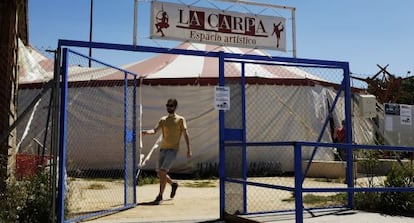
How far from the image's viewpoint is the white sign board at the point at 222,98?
679cm

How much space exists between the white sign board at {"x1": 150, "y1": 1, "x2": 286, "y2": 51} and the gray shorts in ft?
7.20

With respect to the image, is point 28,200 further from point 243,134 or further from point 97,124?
point 97,124

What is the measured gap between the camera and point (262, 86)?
14633 millimetres

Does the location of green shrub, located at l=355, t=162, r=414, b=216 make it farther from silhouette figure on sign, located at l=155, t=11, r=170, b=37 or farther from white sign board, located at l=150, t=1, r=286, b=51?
silhouette figure on sign, located at l=155, t=11, r=170, b=37

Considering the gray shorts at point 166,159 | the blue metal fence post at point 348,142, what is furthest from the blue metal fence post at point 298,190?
the gray shorts at point 166,159

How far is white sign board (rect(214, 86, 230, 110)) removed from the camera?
22.3ft

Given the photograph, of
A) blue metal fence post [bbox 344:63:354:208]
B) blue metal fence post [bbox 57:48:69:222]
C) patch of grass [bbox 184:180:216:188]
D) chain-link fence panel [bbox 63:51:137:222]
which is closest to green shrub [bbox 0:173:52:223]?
blue metal fence post [bbox 57:48:69:222]

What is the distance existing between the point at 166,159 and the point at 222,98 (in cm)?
197

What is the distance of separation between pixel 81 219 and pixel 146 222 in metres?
0.88

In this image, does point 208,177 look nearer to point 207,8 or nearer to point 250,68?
point 250,68

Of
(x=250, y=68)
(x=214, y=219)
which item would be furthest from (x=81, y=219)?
(x=250, y=68)

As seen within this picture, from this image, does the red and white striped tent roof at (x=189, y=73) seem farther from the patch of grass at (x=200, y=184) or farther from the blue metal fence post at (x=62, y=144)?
the blue metal fence post at (x=62, y=144)

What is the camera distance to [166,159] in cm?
823

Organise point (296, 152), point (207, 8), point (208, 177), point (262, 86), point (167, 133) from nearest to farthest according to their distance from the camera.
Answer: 1. point (296, 152)
2. point (207, 8)
3. point (167, 133)
4. point (208, 177)
5. point (262, 86)
